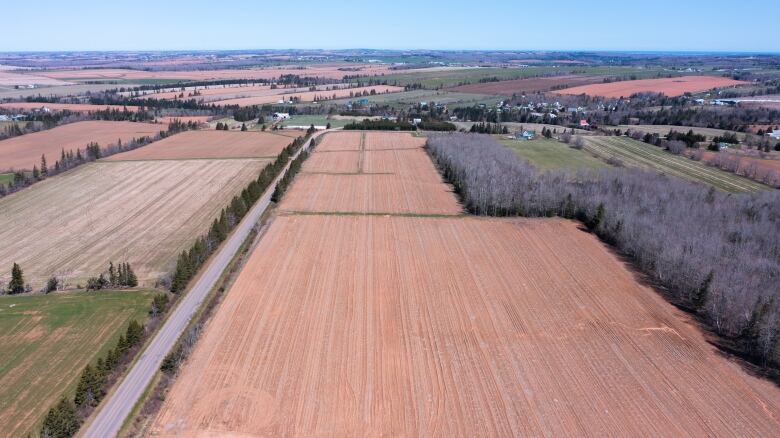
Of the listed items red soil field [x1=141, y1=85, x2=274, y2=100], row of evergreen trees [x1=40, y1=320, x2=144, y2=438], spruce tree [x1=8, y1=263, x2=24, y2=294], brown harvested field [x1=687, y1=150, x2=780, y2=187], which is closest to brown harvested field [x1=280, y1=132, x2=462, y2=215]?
spruce tree [x1=8, y1=263, x2=24, y2=294]

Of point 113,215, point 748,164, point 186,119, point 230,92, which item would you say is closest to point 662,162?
point 748,164

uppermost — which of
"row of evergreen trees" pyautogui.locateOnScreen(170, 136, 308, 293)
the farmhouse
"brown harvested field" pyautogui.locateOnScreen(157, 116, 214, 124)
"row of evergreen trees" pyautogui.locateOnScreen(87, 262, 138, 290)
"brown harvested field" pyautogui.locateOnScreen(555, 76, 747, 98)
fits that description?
"brown harvested field" pyautogui.locateOnScreen(555, 76, 747, 98)

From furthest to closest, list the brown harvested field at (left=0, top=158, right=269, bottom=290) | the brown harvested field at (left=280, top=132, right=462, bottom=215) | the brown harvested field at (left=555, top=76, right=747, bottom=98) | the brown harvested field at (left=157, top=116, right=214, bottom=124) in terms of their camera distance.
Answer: the brown harvested field at (left=555, top=76, right=747, bottom=98) < the brown harvested field at (left=157, top=116, right=214, bottom=124) < the brown harvested field at (left=280, top=132, right=462, bottom=215) < the brown harvested field at (left=0, top=158, right=269, bottom=290)

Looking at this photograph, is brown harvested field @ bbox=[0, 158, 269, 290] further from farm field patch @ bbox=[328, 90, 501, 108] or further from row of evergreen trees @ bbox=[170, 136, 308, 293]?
farm field patch @ bbox=[328, 90, 501, 108]

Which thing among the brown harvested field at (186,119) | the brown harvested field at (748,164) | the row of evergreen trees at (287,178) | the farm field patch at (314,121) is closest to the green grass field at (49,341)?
the row of evergreen trees at (287,178)

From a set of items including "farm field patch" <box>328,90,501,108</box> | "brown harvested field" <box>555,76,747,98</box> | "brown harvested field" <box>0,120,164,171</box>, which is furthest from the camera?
"brown harvested field" <box>555,76,747,98</box>

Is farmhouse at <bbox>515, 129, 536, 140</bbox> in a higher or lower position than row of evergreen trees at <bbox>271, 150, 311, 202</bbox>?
higher

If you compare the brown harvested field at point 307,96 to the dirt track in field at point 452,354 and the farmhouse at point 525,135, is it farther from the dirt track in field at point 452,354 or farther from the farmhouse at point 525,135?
the dirt track in field at point 452,354
